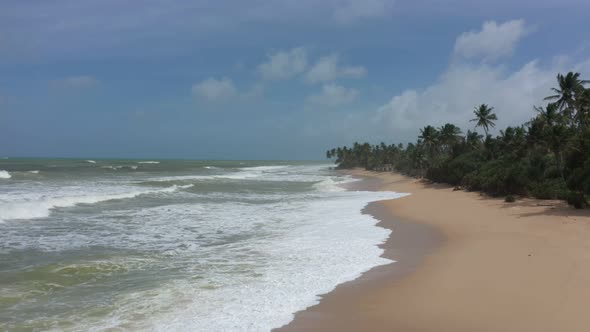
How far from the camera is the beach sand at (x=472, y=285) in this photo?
6707mm

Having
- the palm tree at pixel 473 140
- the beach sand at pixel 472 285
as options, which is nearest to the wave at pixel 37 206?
the beach sand at pixel 472 285

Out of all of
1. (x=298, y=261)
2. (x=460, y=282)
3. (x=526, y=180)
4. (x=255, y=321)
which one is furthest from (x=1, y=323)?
(x=526, y=180)

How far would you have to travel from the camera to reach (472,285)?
8539 millimetres

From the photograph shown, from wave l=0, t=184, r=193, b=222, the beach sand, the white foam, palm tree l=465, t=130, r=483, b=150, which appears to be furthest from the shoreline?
palm tree l=465, t=130, r=483, b=150

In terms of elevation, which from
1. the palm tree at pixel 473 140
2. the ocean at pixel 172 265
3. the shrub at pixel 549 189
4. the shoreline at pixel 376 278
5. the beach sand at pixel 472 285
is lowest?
the ocean at pixel 172 265

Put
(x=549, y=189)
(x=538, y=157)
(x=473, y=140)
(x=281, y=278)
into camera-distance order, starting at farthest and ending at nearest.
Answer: (x=473, y=140), (x=538, y=157), (x=549, y=189), (x=281, y=278)

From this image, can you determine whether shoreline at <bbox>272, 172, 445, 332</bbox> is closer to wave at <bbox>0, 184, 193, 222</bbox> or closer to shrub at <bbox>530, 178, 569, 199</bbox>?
shrub at <bbox>530, 178, 569, 199</bbox>

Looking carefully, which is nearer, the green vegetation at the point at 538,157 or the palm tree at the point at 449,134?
the green vegetation at the point at 538,157

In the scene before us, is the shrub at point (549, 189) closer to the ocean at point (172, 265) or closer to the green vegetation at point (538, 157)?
the green vegetation at point (538, 157)

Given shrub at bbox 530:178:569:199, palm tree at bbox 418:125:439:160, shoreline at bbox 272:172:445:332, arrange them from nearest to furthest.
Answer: shoreline at bbox 272:172:445:332 → shrub at bbox 530:178:569:199 → palm tree at bbox 418:125:439:160

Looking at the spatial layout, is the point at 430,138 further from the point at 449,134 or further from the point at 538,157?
the point at 538,157

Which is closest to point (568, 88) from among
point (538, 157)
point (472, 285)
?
point (538, 157)

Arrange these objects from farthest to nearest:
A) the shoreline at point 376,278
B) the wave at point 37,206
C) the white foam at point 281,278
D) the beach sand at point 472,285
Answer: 1. the wave at point 37,206
2. the white foam at point 281,278
3. the shoreline at point 376,278
4. the beach sand at point 472,285

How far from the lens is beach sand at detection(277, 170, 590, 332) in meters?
6.71
